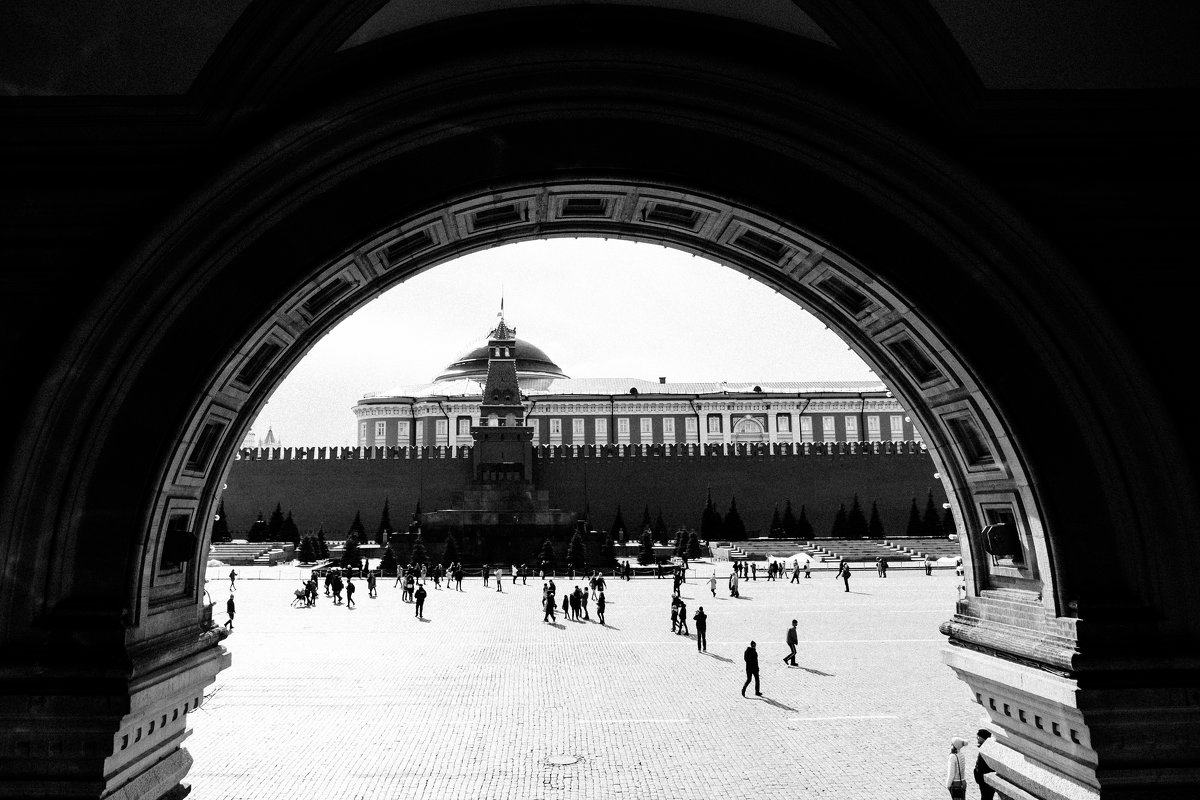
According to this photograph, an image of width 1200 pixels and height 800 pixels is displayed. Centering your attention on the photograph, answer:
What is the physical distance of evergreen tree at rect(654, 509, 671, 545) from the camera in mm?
50894

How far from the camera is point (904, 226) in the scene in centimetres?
527

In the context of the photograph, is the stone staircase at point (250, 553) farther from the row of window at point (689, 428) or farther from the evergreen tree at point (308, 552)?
the row of window at point (689, 428)

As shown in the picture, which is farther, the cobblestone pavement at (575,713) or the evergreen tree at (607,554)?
the evergreen tree at (607,554)

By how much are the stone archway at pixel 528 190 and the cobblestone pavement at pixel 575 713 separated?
352cm

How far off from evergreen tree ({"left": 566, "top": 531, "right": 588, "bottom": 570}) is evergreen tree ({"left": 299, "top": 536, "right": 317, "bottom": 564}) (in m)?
13.3

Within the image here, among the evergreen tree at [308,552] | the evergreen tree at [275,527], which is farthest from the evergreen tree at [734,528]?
the evergreen tree at [275,527]

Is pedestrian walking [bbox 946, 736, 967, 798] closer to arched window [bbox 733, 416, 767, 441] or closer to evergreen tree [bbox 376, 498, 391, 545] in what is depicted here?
evergreen tree [bbox 376, 498, 391, 545]

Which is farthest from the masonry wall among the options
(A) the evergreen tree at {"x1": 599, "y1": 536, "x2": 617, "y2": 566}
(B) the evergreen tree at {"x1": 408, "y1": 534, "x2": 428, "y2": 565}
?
(A) the evergreen tree at {"x1": 599, "y1": 536, "x2": 617, "y2": 566}

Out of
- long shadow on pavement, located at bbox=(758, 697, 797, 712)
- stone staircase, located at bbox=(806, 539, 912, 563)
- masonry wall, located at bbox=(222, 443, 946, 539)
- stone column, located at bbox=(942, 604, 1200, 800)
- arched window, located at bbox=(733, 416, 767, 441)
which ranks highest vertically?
arched window, located at bbox=(733, 416, 767, 441)

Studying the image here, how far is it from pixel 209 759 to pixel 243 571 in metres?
33.3

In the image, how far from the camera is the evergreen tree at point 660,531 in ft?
167

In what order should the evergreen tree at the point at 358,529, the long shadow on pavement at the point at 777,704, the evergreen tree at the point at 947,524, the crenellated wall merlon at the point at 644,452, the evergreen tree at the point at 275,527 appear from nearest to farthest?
the long shadow on pavement at the point at 777,704 < the evergreen tree at the point at 275,527 < the evergreen tree at the point at 947,524 < the evergreen tree at the point at 358,529 < the crenellated wall merlon at the point at 644,452

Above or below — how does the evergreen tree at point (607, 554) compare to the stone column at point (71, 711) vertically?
below

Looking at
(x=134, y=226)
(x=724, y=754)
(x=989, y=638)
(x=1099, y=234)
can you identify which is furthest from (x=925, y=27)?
(x=724, y=754)
